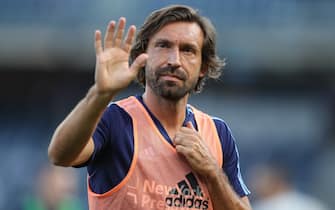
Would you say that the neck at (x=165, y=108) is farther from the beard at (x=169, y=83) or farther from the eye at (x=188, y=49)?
the eye at (x=188, y=49)

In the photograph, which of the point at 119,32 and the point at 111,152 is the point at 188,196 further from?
the point at 119,32

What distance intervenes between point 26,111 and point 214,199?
1409 centimetres

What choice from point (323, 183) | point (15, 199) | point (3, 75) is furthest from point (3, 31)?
point (323, 183)

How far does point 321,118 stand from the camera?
1819cm

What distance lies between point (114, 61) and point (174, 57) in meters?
0.46

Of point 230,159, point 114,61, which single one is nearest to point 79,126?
point 114,61

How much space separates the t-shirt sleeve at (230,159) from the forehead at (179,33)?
1.54 feet

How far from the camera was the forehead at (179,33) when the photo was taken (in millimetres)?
4812

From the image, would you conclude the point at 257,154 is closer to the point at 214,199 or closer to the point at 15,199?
the point at 15,199

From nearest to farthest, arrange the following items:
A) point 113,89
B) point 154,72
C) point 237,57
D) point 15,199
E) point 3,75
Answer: point 113,89 → point 154,72 → point 15,199 → point 237,57 → point 3,75

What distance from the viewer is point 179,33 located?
4.83 meters

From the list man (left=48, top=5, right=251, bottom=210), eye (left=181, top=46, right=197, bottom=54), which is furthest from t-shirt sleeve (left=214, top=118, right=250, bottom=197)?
eye (left=181, top=46, right=197, bottom=54)

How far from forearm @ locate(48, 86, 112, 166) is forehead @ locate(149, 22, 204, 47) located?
70 centimetres

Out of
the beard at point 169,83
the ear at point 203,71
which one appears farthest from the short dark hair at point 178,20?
the beard at point 169,83
